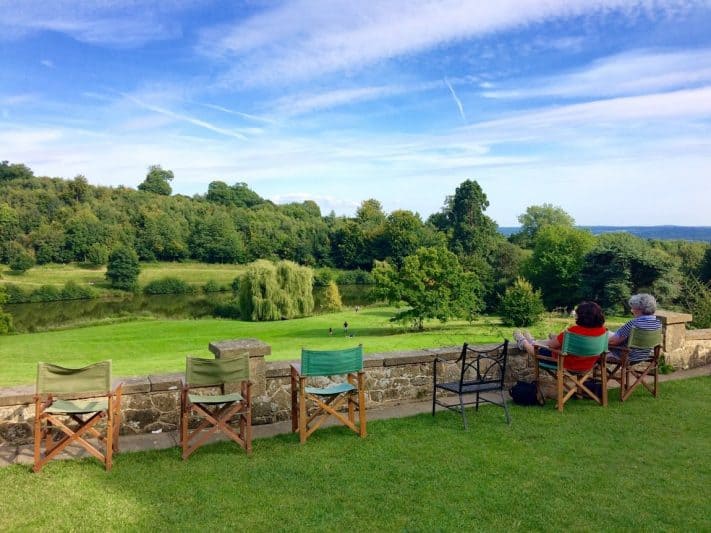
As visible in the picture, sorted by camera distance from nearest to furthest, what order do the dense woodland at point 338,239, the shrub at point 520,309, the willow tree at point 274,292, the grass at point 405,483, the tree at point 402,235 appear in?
1. the grass at point 405,483
2. the shrub at point 520,309
3. the willow tree at point 274,292
4. the dense woodland at point 338,239
5. the tree at point 402,235

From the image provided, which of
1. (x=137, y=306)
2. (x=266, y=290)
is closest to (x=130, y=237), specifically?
(x=137, y=306)

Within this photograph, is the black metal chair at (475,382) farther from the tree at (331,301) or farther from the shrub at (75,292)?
the shrub at (75,292)

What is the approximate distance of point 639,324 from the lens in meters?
7.37

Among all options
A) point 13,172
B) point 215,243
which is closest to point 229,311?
point 215,243

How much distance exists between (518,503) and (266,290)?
38.6m

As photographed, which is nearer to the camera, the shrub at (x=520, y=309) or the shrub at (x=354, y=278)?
the shrub at (x=520, y=309)

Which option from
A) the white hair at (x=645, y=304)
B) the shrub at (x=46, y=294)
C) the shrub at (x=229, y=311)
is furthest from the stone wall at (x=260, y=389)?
the shrub at (x=46, y=294)

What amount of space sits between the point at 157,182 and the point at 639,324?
13897cm

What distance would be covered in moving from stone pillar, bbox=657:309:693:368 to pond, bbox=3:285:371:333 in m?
42.9

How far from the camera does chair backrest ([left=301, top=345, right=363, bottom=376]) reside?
5.80 metres

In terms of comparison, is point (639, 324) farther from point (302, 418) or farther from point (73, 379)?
point (73, 379)

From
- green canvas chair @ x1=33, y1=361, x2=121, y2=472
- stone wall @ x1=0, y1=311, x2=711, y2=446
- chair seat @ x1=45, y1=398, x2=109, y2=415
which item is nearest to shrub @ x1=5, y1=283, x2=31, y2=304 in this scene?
stone wall @ x1=0, y1=311, x2=711, y2=446

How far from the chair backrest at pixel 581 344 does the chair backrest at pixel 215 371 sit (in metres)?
3.91

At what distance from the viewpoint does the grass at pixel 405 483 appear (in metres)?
4.07
